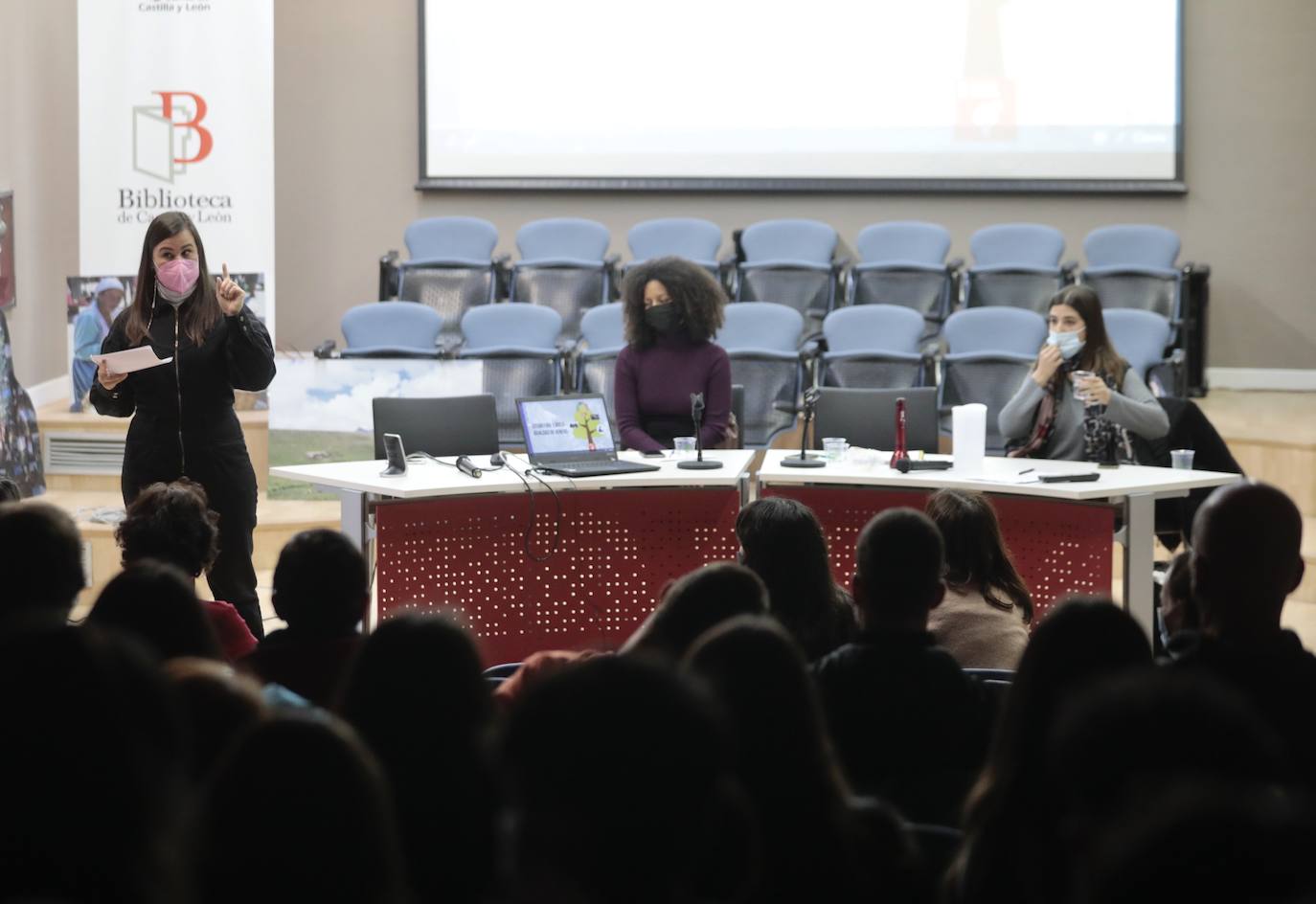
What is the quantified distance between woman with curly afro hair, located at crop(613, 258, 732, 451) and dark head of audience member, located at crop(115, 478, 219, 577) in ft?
7.77

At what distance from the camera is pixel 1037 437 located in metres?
5.05

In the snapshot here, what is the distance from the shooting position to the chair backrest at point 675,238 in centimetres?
891

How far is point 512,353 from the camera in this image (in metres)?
7.11

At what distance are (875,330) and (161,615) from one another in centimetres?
571

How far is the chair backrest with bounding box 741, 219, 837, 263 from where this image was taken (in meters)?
8.88

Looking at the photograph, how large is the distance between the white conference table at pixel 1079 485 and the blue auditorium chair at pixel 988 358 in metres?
1.93

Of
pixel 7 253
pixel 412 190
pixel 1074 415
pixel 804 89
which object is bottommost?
pixel 1074 415

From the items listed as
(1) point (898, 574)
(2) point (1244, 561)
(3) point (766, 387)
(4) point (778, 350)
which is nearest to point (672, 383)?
(3) point (766, 387)

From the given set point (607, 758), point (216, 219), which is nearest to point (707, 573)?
point (607, 758)

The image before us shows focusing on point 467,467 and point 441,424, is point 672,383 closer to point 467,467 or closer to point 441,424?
point 441,424

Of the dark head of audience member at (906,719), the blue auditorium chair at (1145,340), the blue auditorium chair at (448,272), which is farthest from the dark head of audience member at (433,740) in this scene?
the blue auditorium chair at (448,272)

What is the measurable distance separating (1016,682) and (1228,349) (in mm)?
8303

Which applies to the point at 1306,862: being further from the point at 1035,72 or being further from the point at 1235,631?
the point at 1035,72

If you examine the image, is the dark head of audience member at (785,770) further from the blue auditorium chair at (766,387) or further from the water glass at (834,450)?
the blue auditorium chair at (766,387)
